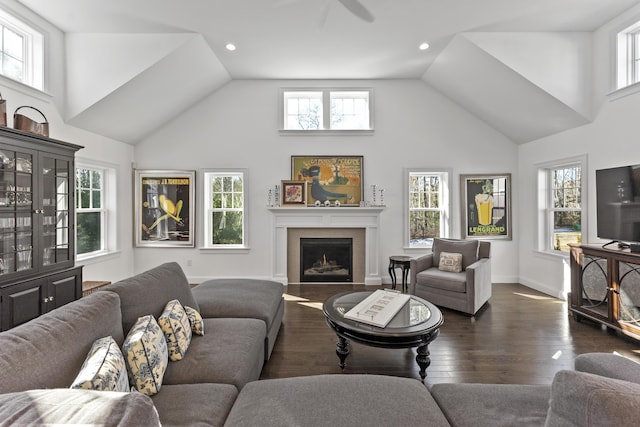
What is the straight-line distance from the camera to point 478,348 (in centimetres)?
271

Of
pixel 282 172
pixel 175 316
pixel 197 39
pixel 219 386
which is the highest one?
pixel 197 39

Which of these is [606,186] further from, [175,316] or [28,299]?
[28,299]

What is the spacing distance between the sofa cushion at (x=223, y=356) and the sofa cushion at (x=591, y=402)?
1.39 m

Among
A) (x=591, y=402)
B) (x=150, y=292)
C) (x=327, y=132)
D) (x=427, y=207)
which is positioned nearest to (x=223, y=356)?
(x=150, y=292)

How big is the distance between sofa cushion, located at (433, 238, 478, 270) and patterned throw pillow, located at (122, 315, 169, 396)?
3690mm

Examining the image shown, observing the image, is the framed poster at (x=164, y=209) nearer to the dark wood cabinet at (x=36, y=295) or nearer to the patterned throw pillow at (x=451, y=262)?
the dark wood cabinet at (x=36, y=295)

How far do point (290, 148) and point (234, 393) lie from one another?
4.12m

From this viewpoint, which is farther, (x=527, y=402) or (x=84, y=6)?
(x=84, y=6)

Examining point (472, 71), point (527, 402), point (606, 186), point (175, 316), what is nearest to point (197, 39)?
point (175, 316)

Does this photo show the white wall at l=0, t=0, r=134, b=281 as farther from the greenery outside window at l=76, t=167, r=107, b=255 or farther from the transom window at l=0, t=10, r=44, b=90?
the greenery outside window at l=76, t=167, r=107, b=255

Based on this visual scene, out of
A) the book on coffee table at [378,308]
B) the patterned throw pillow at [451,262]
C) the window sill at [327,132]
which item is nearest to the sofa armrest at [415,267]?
the patterned throw pillow at [451,262]

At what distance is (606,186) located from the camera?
10.5 feet

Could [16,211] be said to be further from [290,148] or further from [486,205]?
[486,205]

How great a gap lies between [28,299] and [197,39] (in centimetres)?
341
